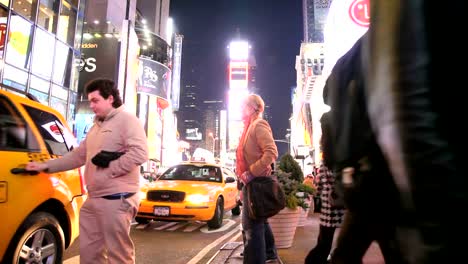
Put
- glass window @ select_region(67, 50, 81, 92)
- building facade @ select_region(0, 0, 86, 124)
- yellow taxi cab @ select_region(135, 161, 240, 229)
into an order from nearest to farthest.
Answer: yellow taxi cab @ select_region(135, 161, 240, 229) < building facade @ select_region(0, 0, 86, 124) < glass window @ select_region(67, 50, 81, 92)

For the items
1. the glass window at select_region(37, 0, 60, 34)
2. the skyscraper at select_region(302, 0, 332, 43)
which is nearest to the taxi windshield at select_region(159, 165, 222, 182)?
the glass window at select_region(37, 0, 60, 34)

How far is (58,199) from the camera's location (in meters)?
4.05

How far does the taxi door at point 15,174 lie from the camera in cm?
340

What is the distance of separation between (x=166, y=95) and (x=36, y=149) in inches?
1938

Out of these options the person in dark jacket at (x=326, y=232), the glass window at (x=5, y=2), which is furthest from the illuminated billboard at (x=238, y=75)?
the person in dark jacket at (x=326, y=232)

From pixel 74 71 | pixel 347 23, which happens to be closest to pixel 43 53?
pixel 74 71

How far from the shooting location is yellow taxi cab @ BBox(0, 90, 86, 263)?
3459 millimetres

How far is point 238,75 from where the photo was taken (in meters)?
83.1

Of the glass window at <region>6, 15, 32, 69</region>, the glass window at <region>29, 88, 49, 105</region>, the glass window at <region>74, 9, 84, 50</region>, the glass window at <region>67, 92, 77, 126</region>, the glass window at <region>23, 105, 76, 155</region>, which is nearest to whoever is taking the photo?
the glass window at <region>23, 105, 76, 155</region>

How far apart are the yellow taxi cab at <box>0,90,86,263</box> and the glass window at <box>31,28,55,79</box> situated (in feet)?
56.0

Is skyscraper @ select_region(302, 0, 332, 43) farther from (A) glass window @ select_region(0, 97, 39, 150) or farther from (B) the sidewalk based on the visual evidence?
(A) glass window @ select_region(0, 97, 39, 150)

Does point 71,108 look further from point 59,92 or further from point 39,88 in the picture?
point 39,88

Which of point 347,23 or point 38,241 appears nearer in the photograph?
point 38,241

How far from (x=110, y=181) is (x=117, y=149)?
0.28 meters
